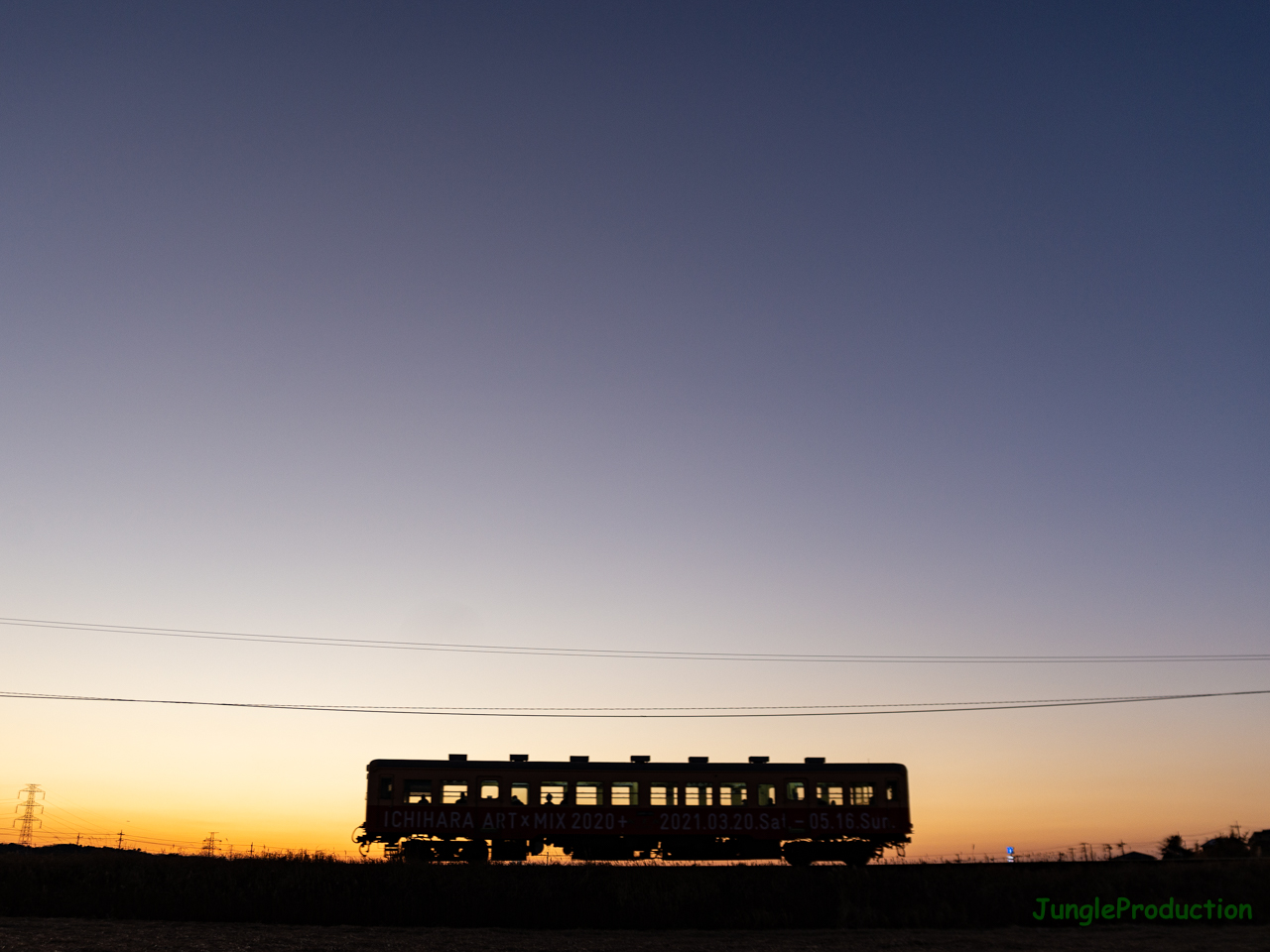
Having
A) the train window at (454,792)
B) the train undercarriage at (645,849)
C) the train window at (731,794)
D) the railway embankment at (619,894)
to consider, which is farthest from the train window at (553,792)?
the railway embankment at (619,894)

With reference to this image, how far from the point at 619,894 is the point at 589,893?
81cm

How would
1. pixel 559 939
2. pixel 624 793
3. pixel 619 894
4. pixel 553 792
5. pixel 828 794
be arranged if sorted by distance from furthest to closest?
pixel 828 794 < pixel 624 793 < pixel 553 792 < pixel 619 894 < pixel 559 939

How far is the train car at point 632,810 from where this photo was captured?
115ft

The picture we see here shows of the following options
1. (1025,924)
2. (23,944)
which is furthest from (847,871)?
(23,944)

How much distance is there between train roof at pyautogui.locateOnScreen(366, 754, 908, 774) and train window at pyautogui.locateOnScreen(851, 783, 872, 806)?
590 mm

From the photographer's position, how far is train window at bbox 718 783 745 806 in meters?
36.2

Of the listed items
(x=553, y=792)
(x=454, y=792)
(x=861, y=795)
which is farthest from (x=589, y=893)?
(x=861, y=795)

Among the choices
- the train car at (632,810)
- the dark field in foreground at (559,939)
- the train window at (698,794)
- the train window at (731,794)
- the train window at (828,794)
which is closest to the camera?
the dark field in foreground at (559,939)

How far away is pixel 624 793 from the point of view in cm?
3588

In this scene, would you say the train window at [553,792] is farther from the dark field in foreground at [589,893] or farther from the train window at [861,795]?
the train window at [861,795]

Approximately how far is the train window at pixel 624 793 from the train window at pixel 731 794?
3.00 m

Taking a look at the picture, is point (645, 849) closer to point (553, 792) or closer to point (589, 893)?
point (553, 792)

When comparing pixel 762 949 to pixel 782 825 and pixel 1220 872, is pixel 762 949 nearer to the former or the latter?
pixel 782 825

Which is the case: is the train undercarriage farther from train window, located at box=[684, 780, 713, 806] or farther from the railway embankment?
the railway embankment
